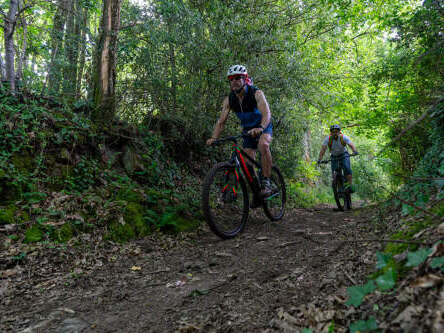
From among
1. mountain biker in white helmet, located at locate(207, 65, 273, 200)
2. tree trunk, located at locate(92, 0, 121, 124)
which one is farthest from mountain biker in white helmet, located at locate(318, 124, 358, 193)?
tree trunk, located at locate(92, 0, 121, 124)

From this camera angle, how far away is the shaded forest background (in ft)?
14.0

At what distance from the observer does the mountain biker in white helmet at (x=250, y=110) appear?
15.9 feet

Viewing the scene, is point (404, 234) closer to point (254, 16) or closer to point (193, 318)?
point (193, 318)

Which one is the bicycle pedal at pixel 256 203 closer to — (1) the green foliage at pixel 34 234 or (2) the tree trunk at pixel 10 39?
(1) the green foliage at pixel 34 234

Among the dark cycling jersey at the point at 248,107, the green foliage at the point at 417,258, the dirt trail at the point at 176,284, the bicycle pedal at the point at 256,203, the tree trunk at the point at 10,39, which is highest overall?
the tree trunk at the point at 10,39

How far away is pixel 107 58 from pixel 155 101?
54.4 inches

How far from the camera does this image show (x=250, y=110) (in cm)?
510

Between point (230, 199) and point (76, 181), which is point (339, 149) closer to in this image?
point (230, 199)

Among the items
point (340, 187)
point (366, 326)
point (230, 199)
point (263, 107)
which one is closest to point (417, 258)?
point (366, 326)

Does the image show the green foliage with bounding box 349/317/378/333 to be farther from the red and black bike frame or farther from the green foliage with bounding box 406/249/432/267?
the red and black bike frame

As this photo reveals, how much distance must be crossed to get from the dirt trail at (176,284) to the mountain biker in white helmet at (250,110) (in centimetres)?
159

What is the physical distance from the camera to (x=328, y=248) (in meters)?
3.27

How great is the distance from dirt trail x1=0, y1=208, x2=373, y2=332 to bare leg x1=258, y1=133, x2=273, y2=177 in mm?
1480

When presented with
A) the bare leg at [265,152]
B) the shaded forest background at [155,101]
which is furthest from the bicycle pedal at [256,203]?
the shaded forest background at [155,101]
